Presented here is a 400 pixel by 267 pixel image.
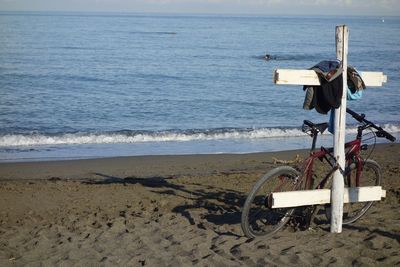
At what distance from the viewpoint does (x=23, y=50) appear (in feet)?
140

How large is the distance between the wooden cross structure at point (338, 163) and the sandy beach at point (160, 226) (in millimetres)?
372

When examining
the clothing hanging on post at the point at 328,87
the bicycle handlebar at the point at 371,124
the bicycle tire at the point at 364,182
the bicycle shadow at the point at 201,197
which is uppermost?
the clothing hanging on post at the point at 328,87

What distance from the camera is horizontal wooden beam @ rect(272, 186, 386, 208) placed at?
5.68m

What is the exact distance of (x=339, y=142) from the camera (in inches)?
232

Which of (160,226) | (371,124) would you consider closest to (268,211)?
(160,226)

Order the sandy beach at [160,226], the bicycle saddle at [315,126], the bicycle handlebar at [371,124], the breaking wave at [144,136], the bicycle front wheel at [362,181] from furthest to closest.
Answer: the breaking wave at [144,136], the bicycle front wheel at [362,181], the bicycle handlebar at [371,124], the bicycle saddle at [315,126], the sandy beach at [160,226]

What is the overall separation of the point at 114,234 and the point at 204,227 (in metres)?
1.05

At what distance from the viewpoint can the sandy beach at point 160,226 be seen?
547 centimetres

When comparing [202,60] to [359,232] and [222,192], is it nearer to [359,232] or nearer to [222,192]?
[222,192]

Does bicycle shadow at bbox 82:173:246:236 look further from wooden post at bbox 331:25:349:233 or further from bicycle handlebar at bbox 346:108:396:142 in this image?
bicycle handlebar at bbox 346:108:396:142

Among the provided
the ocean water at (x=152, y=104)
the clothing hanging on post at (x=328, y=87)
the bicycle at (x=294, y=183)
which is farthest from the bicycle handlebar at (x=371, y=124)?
the ocean water at (x=152, y=104)

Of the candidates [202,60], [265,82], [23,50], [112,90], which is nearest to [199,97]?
[112,90]

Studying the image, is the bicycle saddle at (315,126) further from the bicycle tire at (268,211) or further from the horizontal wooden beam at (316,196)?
the horizontal wooden beam at (316,196)

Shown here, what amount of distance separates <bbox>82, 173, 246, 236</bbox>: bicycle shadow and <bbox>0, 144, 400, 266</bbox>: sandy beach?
0.05 ft
